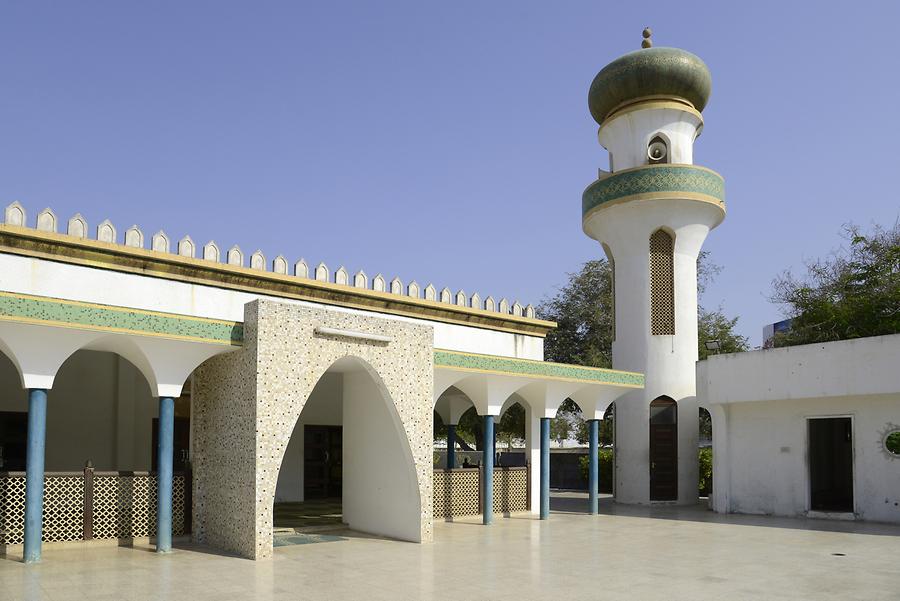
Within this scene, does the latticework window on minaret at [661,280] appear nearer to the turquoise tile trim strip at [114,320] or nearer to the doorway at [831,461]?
the doorway at [831,461]

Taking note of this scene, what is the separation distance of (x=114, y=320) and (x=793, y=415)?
10.9m

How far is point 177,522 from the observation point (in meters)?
10.3

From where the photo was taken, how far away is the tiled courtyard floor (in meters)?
7.39

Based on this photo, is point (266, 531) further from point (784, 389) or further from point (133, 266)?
point (784, 389)

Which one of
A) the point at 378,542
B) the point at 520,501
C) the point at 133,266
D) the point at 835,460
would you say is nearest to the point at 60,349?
the point at 133,266

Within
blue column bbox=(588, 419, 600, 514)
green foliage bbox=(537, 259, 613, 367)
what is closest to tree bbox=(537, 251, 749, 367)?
green foliage bbox=(537, 259, 613, 367)

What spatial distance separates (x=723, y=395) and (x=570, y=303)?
453 inches

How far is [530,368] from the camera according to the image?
42.8 feet

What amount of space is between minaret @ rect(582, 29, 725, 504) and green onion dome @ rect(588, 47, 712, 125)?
0.02 m

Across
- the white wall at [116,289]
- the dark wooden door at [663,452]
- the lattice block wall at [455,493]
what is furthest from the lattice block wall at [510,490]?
the white wall at [116,289]

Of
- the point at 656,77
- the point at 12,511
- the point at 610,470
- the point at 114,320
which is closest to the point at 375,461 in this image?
the point at 114,320

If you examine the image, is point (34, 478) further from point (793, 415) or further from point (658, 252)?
point (658, 252)

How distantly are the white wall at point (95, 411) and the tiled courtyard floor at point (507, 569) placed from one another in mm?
3469

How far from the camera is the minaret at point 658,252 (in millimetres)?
16266
